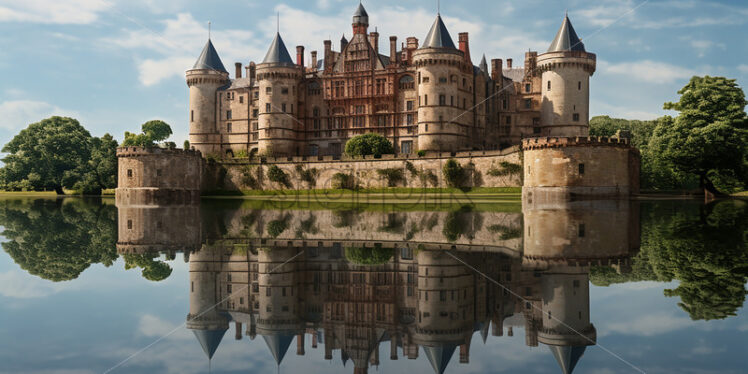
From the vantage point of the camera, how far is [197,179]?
5991 cm

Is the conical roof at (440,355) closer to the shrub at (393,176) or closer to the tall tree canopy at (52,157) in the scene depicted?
the shrub at (393,176)

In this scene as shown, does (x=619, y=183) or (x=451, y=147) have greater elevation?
(x=451, y=147)

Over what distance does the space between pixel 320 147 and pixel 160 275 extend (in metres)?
56.0

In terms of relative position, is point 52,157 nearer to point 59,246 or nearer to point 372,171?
point 372,171

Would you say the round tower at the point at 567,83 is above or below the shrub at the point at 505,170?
above

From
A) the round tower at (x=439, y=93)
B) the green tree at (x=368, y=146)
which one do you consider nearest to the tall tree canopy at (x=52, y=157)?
the green tree at (x=368, y=146)

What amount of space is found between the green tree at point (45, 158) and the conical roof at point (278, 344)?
2923 inches

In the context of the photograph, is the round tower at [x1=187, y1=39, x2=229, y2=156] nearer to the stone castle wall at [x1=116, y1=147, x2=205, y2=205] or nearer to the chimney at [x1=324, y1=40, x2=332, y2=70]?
the chimney at [x1=324, y1=40, x2=332, y2=70]

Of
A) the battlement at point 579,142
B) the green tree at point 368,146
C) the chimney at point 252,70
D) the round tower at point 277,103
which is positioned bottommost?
the battlement at point 579,142

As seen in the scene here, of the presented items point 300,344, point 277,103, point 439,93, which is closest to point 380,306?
point 300,344

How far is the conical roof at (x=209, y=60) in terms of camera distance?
73.8 metres

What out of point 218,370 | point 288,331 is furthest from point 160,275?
point 218,370

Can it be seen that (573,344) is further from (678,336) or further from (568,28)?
(568,28)

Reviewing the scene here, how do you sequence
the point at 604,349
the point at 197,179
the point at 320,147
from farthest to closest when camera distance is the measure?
the point at 320,147, the point at 197,179, the point at 604,349
